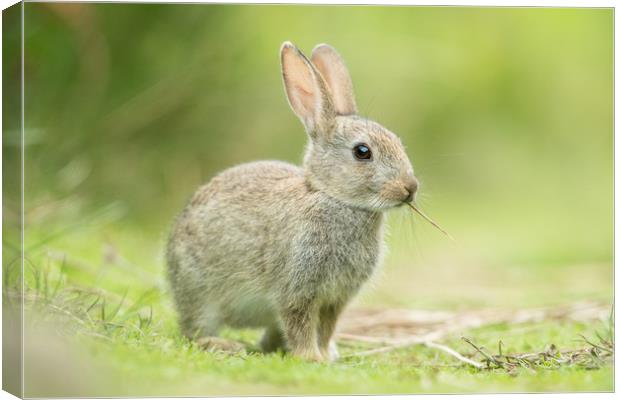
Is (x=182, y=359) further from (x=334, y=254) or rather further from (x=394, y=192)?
(x=394, y=192)

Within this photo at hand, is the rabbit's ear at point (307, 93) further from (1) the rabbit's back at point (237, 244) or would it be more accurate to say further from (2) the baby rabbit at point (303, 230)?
(1) the rabbit's back at point (237, 244)

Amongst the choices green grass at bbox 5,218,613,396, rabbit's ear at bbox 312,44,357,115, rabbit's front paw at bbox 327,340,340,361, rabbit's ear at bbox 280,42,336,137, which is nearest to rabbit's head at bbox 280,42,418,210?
rabbit's ear at bbox 280,42,336,137

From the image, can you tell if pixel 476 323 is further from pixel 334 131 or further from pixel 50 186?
pixel 50 186

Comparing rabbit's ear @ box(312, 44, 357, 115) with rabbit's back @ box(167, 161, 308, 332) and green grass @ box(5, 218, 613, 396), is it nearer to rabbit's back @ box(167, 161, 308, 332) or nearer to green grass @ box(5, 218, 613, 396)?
rabbit's back @ box(167, 161, 308, 332)

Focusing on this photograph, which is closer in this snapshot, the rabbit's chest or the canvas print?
the canvas print

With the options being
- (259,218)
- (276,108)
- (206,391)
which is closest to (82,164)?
(276,108)

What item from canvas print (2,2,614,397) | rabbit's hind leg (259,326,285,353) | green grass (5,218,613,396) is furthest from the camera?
rabbit's hind leg (259,326,285,353)

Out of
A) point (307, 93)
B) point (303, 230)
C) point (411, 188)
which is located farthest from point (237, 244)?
point (411, 188)
